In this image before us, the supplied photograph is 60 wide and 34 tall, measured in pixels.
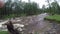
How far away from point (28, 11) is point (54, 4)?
1.93 m

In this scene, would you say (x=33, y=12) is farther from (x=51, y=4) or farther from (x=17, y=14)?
(x=51, y=4)

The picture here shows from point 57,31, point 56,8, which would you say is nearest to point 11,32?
point 57,31

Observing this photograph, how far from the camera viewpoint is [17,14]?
9812 millimetres

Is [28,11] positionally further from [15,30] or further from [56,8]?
[15,30]

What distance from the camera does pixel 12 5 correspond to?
9.80 m

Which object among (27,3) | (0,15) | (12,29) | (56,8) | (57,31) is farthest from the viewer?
(27,3)

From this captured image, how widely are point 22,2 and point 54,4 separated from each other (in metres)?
2.52

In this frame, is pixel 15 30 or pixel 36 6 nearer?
pixel 15 30

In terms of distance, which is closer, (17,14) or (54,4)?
(54,4)

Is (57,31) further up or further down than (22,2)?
further down

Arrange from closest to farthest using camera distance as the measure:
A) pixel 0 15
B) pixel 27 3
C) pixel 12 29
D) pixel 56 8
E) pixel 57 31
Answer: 1. pixel 12 29
2. pixel 57 31
3. pixel 56 8
4. pixel 0 15
5. pixel 27 3

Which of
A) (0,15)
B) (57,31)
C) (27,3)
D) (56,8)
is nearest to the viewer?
(57,31)

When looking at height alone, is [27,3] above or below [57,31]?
above

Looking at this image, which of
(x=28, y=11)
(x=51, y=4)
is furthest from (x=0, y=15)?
(x=51, y=4)
